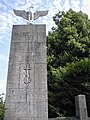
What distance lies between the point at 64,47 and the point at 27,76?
7.93 m

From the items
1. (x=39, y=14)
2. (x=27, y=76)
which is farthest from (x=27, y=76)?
(x=39, y=14)

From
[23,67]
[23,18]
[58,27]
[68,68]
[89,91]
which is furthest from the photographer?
[58,27]

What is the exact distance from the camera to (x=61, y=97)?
1331cm

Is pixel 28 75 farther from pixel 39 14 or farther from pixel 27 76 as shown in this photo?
pixel 39 14

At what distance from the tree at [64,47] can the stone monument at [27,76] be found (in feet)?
13.1

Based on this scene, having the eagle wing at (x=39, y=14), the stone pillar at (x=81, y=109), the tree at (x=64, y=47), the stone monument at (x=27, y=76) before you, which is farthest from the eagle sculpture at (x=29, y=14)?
the stone pillar at (x=81, y=109)

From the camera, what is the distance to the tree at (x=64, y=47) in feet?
44.0

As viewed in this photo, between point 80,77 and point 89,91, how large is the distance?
1.14 metres

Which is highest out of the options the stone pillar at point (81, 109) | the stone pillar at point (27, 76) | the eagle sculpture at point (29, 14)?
the eagle sculpture at point (29, 14)

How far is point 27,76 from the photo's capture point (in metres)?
9.41

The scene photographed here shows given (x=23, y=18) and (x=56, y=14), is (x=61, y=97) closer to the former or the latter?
(x=23, y=18)

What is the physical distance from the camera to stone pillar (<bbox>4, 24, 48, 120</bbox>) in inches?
348

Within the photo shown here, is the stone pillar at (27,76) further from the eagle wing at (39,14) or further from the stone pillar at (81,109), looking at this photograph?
the stone pillar at (81,109)

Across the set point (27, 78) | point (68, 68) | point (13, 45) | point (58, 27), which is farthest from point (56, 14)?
point (27, 78)
